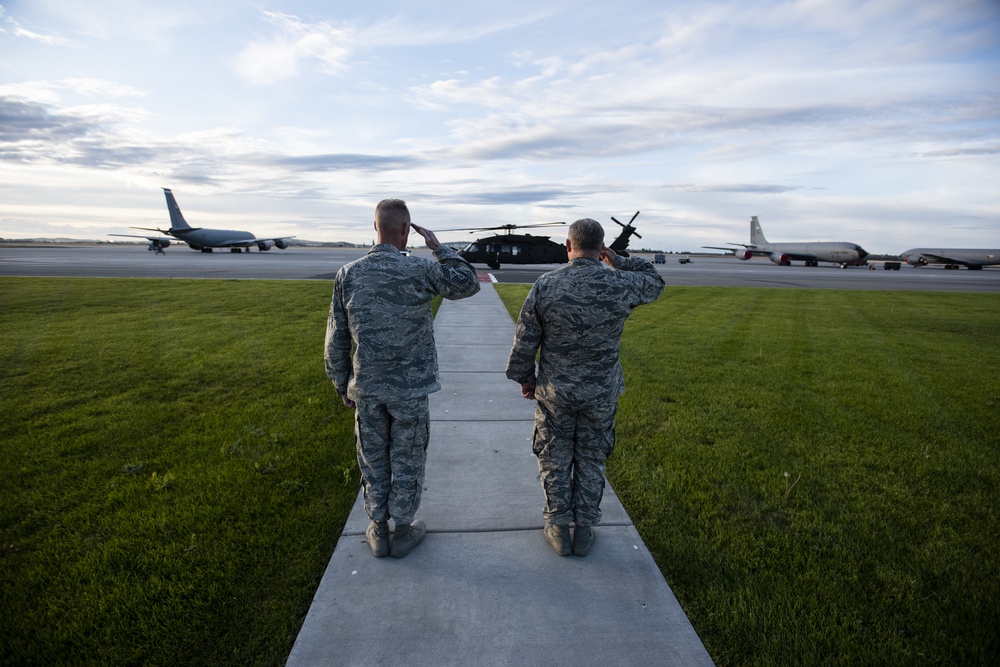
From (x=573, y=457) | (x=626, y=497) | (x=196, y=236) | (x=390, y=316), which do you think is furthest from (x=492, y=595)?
(x=196, y=236)

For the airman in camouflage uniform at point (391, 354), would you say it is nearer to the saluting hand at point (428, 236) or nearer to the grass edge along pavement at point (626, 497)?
the saluting hand at point (428, 236)

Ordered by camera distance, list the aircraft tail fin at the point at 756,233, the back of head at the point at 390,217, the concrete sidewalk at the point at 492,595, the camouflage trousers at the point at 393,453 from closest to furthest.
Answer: the concrete sidewalk at the point at 492,595 → the back of head at the point at 390,217 → the camouflage trousers at the point at 393,453 → the aircraft tail fin at the point at 756,233

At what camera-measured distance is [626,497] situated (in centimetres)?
380

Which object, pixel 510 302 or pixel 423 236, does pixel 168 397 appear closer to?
pixel 423 236

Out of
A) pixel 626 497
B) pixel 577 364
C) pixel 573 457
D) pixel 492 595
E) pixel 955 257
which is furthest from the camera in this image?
pixel 955 257

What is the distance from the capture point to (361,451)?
9.67 ft

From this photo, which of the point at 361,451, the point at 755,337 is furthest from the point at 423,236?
the point at 755,337

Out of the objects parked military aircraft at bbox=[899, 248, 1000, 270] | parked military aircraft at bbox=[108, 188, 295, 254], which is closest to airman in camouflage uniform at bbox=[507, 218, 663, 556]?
parked military aircraft at bbox=[108, 188, 295, 254]

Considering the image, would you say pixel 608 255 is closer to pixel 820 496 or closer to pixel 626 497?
pixel 626 497

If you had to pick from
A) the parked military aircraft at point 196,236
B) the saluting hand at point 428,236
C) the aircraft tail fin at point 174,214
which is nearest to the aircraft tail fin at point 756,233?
the parked military aircraft at point 196,236

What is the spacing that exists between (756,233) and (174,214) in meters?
58.4

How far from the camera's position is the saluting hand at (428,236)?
2.86 meters

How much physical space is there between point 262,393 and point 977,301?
72.6ft

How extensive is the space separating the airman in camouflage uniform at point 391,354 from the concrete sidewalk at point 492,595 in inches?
12.1
